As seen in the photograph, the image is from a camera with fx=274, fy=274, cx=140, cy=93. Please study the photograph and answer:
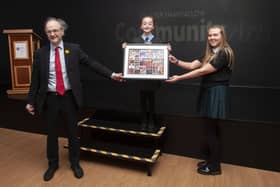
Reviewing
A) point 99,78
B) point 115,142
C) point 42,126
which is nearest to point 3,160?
point 42,126

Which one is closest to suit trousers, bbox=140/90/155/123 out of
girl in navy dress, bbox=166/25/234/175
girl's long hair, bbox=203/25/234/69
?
girl in navy dress, bbox=166/25/234/175

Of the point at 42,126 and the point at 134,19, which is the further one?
the point at 134,19

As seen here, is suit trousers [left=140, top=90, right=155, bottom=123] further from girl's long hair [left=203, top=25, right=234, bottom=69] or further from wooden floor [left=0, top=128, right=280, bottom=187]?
girl's long hair [left=203, top=25, right=234, bottom=69]

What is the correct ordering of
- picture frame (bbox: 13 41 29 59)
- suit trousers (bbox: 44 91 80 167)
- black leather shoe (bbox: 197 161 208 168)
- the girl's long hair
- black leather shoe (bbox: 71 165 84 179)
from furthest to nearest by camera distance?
picture frame (bbox: 13 41 29 59) < black leather shoe (bbox: 197 161 208 168) < black leather shoe (bbox: 71 165 84 179) < suit trousers (bbox: 44 91 80 167) < the girl's long hair

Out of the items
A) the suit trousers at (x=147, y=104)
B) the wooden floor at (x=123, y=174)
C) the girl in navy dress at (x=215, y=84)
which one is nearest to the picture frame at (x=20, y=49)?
the wooden floor at (x=123, y=174)

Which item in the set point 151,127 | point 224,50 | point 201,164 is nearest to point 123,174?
point 151,127

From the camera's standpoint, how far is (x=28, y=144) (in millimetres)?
3639

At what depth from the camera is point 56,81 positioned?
8.36 ft

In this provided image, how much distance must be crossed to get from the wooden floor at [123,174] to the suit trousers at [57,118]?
0.69 ft

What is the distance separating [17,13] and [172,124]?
3870mm

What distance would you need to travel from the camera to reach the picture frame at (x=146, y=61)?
2682 millimetres

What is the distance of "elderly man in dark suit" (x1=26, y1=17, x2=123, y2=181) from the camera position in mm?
2537

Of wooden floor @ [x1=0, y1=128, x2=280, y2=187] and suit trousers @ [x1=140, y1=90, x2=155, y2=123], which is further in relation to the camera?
suit trousers @ [x1=140, y1=90, x2=155, y2=123]

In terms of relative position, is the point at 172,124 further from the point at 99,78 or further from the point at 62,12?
the point at 62,12
